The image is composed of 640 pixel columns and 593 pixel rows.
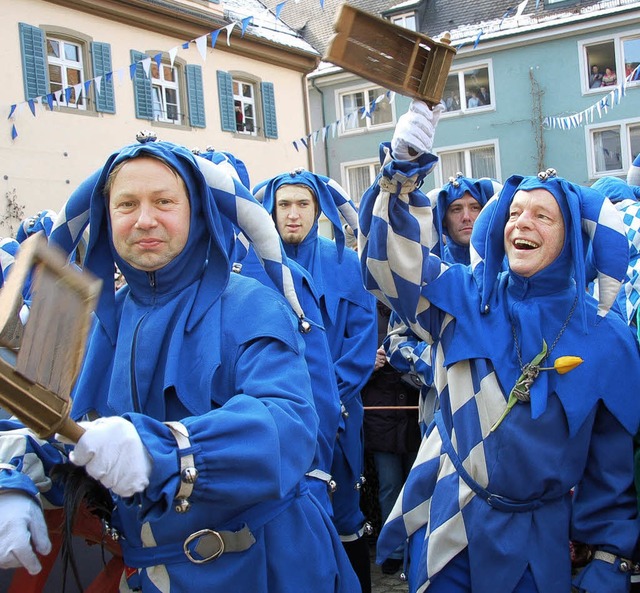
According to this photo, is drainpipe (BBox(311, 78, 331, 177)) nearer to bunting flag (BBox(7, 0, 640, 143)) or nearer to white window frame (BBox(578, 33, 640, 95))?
bunting flag (BBox(7, 0, 640, 143))

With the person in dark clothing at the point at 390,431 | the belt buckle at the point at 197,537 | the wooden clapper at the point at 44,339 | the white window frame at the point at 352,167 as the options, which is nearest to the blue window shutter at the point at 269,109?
the white window frame at the point at 352,167

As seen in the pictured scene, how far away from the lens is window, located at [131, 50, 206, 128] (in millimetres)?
16781

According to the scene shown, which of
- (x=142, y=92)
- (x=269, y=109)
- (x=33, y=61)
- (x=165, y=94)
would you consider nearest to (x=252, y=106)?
(x=269, y=109)

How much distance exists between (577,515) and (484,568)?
1.22ft

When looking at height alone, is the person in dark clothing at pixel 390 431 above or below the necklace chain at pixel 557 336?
below

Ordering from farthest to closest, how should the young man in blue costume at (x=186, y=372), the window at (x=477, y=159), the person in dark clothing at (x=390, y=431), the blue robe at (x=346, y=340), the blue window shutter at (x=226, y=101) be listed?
the window at (x=477, y=159) < the blue window shutter at (x=226, y=101) < the person in dark clothing at (x=390, y=431) < the blue robe at (x=346, y=340) < the young man in blue costume at (x=186, y=372)

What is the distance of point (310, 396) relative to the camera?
2.04 meters

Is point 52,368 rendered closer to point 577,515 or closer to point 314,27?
point 577,515

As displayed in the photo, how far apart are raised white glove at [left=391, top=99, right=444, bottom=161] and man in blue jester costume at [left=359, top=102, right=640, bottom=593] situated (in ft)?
0.04

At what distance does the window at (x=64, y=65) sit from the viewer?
14.2 metres

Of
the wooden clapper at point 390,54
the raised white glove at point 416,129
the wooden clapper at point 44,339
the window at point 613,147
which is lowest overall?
the wooden clapper at point 44,339

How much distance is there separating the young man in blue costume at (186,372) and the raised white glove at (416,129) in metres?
0.51

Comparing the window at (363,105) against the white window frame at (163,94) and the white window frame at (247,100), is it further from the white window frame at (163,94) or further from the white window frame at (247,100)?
the white window frame at (163,94)

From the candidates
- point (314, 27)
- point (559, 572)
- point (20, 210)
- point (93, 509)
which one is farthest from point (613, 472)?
point (314, 27)
